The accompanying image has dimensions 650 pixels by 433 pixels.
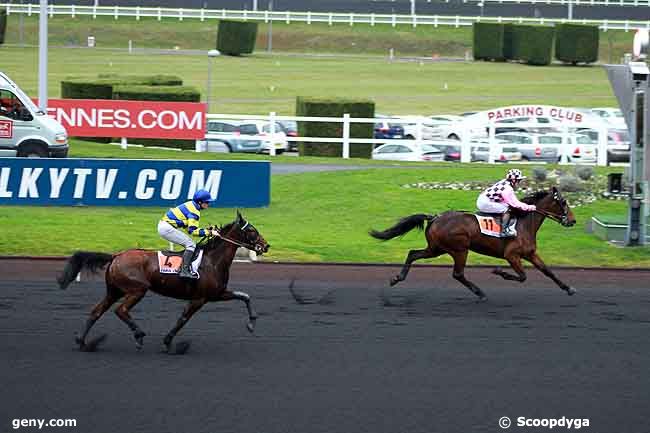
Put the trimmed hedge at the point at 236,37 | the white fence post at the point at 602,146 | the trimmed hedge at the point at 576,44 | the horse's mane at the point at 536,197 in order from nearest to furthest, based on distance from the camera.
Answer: the horse's mane at the point at 536,197
the white fence post at the point at 602,146
the trimmed hedge at the point at 576,44
the trimmed hedge at the point at 236,37

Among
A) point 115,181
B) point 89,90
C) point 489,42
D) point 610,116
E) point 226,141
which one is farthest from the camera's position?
point 489,42

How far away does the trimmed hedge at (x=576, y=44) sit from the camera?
210ft

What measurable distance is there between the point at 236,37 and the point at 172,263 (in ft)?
185

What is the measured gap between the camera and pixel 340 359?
1180 centimetres

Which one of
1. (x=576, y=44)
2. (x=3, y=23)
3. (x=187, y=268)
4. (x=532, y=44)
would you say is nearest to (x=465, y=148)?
(x=187, y=268)

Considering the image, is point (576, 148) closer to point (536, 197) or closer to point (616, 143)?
point (616, 143)

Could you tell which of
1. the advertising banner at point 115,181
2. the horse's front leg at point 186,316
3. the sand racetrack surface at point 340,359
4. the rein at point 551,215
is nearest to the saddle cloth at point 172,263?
the horse's front leg at point 186,316

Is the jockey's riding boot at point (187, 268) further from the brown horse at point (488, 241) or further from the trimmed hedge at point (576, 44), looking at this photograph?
the trimmed hedge at point (576, 44)

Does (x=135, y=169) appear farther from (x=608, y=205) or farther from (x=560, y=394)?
(x=560, y=394)

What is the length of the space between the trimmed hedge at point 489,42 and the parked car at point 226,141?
35686 millimetres

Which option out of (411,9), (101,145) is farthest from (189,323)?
(411,9)

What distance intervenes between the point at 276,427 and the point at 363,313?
15.9 ft

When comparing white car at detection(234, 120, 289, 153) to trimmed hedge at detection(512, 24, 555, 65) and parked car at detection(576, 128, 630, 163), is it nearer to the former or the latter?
parked car at detection(576, 128, 630, 163)

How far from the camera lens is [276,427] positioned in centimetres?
944
